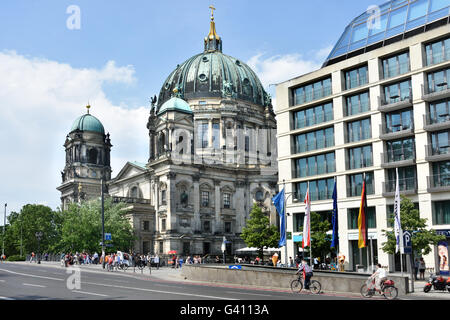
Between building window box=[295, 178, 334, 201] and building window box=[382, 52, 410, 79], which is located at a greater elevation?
building window box=[382, 52, 410, 79]

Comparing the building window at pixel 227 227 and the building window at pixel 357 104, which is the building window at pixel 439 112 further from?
the building window at pixel 227 227

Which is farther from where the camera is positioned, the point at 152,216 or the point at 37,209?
the point at 37,209

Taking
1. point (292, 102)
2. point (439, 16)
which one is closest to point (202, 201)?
point (292, 102)

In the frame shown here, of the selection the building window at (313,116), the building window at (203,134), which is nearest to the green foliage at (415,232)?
the building window at (313,116)

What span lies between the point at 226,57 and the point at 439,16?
60646mm

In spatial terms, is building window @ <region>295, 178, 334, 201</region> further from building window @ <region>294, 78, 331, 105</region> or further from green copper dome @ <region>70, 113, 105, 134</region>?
green copper dome @ <region>70, 113, 105, 134</region>

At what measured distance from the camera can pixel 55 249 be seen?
3130 inches

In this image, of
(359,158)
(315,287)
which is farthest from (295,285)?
(359,158)

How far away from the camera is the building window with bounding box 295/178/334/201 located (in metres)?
51.5

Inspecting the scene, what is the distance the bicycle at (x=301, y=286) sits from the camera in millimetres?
25969

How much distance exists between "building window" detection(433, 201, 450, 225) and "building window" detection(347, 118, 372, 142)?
8.86 metres

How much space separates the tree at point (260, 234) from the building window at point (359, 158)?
64.0ft

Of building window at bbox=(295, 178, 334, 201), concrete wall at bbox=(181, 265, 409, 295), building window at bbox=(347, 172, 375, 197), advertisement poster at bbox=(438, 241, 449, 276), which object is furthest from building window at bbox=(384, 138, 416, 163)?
concrete wall at bbox=(181, 265, 409, 295)
